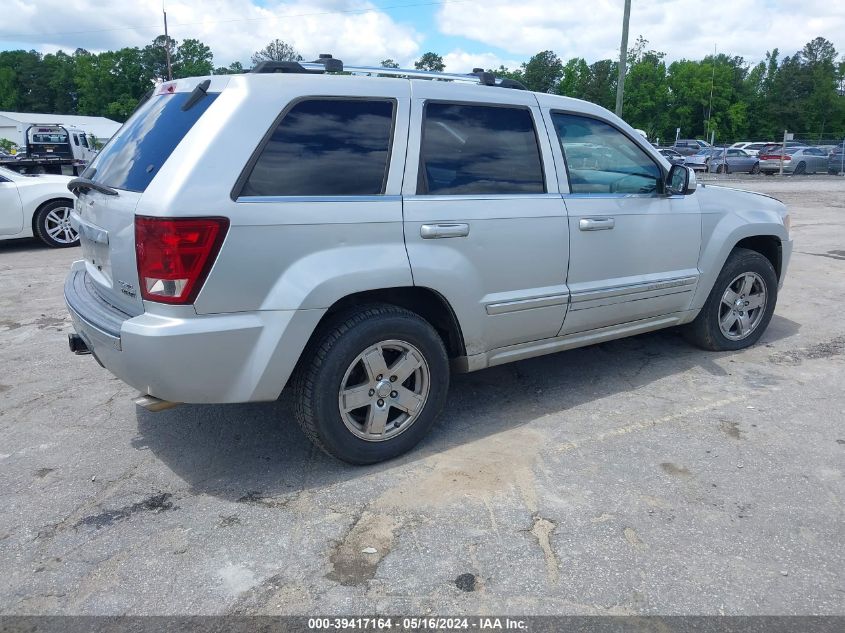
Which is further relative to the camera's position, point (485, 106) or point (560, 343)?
point (560, 343)

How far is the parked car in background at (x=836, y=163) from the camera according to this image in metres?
33.1

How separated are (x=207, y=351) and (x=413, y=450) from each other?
1307 mm

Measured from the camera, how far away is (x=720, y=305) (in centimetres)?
514

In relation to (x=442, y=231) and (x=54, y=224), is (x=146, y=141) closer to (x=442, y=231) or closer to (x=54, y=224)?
(x=442, y=231)

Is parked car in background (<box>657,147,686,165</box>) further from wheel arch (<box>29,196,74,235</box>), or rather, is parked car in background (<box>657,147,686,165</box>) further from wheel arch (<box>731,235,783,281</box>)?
wheel arch (<box>29,196,74,235</box>)

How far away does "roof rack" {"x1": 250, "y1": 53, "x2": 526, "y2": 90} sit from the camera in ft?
11.4

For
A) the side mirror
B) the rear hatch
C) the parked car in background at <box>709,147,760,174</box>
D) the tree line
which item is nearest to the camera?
the rear hatch

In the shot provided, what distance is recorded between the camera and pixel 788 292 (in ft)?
24.0

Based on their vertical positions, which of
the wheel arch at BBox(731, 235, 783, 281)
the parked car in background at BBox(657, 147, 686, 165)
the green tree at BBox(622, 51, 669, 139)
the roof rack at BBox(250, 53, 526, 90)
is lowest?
the wheel arch at BBox(731, 235, 783, 281)

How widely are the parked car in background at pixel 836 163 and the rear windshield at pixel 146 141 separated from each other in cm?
3710

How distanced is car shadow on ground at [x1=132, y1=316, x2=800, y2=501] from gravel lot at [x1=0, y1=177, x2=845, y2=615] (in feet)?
0.06

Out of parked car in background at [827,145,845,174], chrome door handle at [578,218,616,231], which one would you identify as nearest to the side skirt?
chrome door handle at [578,218,616,231]

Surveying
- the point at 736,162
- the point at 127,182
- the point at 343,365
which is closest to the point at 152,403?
the point at 343,365

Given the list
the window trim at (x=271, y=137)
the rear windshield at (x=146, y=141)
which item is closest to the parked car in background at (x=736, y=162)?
the window trim at (x=271, y=137)
